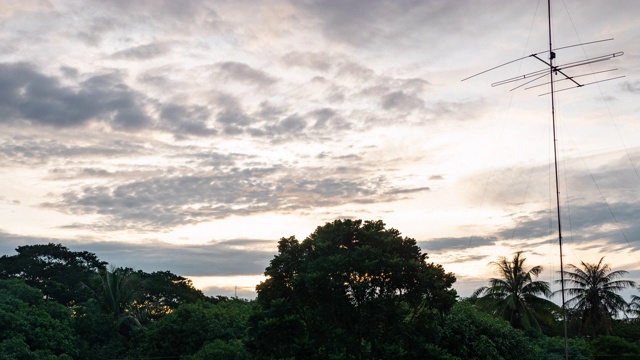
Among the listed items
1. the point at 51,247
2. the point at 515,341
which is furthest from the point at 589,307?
the point at 51,247

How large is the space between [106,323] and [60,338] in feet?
19.3

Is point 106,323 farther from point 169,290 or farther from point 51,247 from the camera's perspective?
point 51,247

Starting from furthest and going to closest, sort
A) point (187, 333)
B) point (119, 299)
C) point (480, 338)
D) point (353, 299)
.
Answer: point (119, 299), point (187, 333), point (480, 338), point (353, 299)

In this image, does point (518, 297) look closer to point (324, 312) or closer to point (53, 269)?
point (324, 312)

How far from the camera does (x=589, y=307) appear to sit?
165 feet

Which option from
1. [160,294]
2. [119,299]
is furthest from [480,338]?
[160,294]

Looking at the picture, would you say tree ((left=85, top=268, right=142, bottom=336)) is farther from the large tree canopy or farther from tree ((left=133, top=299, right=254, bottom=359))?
the large tree canopy

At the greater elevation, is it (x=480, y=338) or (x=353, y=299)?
(x=353, y=299)

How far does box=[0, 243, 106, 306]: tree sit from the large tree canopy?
38122 millimetres

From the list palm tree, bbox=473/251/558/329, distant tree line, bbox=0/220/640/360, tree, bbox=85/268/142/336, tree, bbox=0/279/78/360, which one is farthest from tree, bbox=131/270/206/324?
palm tree, bbox=473/251/558/329

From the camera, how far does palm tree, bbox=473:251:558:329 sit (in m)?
45.2

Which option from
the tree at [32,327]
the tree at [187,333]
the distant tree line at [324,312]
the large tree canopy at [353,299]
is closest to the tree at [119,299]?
the distant tree line at [324,312]

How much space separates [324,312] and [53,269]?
1800 inches

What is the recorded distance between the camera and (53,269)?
6228 centimetres
